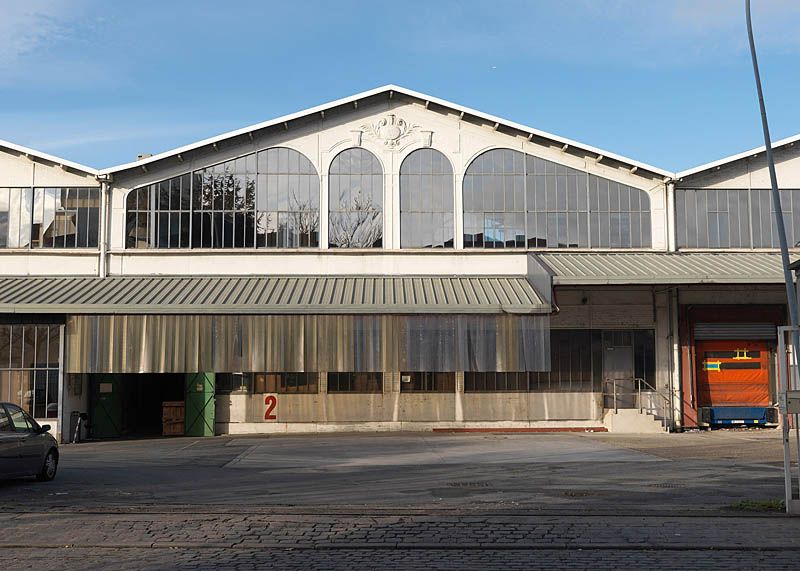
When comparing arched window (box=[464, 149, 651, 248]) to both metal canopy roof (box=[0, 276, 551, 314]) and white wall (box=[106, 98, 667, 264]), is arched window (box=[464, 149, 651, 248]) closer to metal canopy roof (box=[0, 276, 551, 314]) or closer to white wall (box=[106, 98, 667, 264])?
white wall (box=[106, 98, 667, 264])

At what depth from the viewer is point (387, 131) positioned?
29.5m

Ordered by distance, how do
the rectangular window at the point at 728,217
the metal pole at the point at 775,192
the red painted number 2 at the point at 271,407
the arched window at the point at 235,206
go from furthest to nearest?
the rectangular window at the point at 728,217
the arched window at the point at 235,206
the red painted number 2 at the point at 271,407
the metal pole at the point at 775,192

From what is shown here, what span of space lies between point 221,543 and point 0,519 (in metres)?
3.80

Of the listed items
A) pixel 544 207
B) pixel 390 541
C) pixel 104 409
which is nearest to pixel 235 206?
pixel 104 409

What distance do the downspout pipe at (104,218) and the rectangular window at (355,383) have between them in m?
8.00

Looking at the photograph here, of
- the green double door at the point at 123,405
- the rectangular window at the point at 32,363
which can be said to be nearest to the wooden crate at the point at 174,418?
the green double door at the point at 123,405

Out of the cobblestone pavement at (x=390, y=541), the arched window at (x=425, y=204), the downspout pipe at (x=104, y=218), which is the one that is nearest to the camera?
the cobblestone pavement at (x=390, y=541)

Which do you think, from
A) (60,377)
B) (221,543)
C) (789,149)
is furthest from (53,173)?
(789,149)

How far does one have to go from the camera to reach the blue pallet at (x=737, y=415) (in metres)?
28.9

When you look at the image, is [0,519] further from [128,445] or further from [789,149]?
[789,149]

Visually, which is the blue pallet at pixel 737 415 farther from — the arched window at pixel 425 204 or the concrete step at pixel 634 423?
the arched window at pixel 425 204

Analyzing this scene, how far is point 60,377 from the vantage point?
2636 centimetres

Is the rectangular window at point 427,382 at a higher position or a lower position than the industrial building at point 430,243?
lower

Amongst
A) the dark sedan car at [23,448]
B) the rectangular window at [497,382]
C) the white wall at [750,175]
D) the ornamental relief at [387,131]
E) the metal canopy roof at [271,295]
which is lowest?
the dark sedan car at [23,448]
